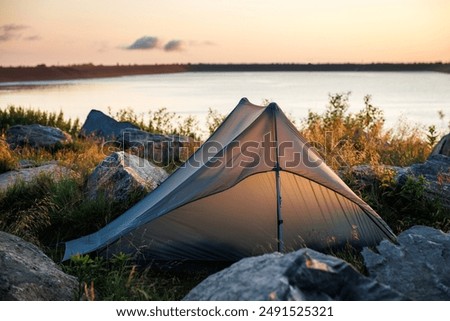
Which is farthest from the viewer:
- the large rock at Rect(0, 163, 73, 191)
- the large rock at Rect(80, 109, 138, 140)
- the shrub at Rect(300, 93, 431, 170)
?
the large rock at Rect(80, 109, 138, 140)

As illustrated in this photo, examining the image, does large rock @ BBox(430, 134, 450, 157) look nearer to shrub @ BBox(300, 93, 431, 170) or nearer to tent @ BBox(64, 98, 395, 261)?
shrub @ BBox(300, 93, 431, 170)

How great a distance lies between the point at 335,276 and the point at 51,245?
3.90 metres

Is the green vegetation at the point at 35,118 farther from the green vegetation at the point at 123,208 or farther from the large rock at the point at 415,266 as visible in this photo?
the large rock at the point at 415,266

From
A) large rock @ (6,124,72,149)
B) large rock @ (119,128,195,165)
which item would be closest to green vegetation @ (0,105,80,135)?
large rock @ (6,124,72,149)

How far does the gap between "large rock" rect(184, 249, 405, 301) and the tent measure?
194 cm

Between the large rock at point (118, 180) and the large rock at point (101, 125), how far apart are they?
6.23 meters

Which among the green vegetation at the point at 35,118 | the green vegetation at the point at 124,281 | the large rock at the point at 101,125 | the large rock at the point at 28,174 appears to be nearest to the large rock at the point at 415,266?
the green vegetation at the point at 124,281

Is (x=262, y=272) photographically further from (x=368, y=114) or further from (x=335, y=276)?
(x=368, y=114)

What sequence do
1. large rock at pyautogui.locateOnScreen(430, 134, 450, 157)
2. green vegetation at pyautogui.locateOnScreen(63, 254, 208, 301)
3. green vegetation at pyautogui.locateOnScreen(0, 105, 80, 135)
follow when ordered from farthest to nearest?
green vegetation at pyautogui.locateOnScreen(0, 105, 80, 135) → large rock at pyautogui.locateOnScreen(430, 134, 450, 157) → green vegetation at pyautogui.locateOnScreen(63, 254, 208, 301)

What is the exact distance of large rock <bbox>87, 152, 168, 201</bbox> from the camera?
7.07 meters

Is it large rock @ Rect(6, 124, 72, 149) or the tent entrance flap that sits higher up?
the tent entrance flap

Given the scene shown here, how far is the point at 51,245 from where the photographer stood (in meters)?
6.46

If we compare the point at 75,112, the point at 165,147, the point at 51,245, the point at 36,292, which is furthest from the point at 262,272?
the point at 75,112

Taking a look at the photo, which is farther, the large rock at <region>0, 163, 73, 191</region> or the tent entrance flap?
the large rock at <region>0, 163, 73, 191</region>
